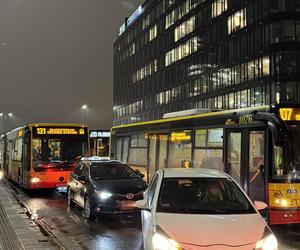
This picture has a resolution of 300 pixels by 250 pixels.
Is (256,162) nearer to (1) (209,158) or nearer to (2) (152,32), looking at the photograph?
(1) (209,158)

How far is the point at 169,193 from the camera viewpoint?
7.03m

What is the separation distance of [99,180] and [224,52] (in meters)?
54.7

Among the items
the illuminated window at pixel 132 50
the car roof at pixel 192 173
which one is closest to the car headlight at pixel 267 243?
the car roof at pixel 192 173

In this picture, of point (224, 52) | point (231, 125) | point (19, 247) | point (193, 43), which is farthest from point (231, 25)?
point (19, 247)

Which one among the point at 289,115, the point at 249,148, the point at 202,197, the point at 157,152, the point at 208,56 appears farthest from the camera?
the point at 208,56

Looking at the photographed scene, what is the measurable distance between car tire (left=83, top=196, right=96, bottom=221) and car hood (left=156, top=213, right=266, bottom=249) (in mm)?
6166

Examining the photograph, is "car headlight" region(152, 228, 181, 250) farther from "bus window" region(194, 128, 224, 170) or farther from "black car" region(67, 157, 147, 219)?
"bus window" region(194, 128, 224, 170)

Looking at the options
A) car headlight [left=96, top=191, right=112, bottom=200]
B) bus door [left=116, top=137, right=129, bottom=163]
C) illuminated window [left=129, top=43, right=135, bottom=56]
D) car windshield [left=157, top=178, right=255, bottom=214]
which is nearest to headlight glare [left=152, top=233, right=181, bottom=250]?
car windshield [left=157, top=178, right=255, bottom=214]

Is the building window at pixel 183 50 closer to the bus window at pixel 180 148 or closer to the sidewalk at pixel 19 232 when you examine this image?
the bus window at pixel 180 148

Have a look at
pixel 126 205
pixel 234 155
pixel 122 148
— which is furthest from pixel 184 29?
pixel 126 205

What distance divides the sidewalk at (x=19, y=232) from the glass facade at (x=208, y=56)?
4562 centimetres

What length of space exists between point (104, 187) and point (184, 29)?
220ft

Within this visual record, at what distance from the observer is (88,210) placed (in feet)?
41.1

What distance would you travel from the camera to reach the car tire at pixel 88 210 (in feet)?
40.3
